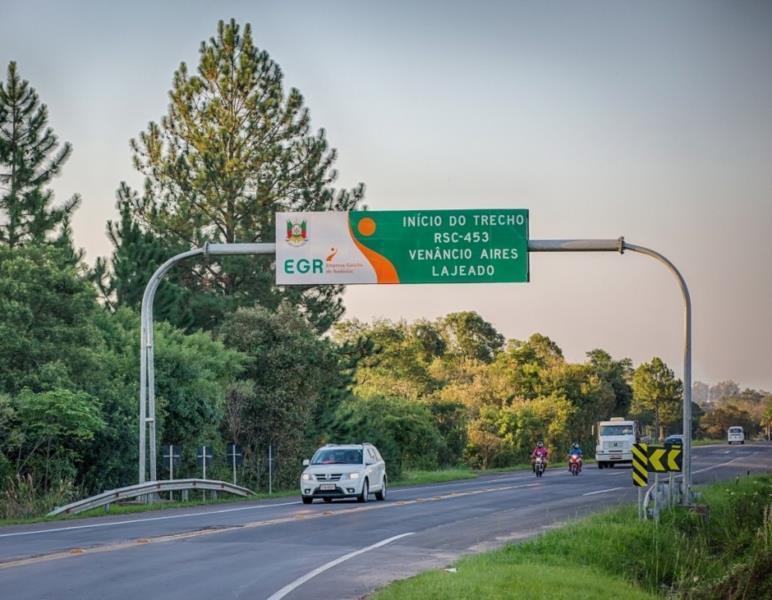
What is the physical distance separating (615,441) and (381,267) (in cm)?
4431

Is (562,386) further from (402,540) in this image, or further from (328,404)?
(402,540)

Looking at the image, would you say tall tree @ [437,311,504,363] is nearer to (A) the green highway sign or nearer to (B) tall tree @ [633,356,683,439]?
(B) tall tree @ [633,356,683,439]

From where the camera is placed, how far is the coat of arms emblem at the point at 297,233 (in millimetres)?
30688

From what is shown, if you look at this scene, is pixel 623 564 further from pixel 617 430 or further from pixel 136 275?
pixel 617 430

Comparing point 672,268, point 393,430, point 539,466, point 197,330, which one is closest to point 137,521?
point 672,268

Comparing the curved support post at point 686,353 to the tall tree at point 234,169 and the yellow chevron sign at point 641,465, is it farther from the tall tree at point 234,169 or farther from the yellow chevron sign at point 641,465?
the tall tree at point 234,169

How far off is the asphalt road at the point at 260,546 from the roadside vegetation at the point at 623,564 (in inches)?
43.8

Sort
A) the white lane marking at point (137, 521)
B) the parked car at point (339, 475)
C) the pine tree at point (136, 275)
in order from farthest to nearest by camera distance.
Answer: the pine tree at point (136, 275) → the parked car at point (339, 475) → the white lane marking at point (137, 521)

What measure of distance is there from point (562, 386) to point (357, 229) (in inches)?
2885

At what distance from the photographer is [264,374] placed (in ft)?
154

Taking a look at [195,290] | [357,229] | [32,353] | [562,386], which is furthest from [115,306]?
[562,386]

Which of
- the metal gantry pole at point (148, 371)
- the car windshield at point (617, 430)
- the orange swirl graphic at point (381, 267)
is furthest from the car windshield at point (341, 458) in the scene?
the car windshield at point (617, 430)

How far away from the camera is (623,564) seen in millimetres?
20844

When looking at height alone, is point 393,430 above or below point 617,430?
above
